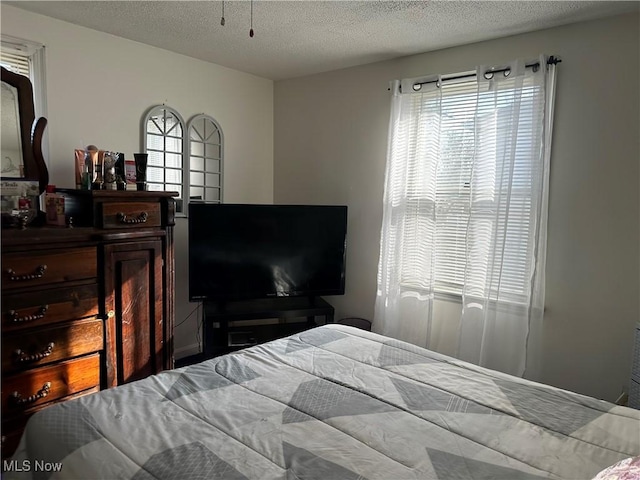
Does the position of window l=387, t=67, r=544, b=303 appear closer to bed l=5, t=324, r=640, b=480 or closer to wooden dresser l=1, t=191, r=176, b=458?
bed l=5, t=324, r=640, b=480

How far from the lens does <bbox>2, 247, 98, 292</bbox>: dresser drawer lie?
2.06m

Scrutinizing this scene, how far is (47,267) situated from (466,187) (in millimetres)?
2515

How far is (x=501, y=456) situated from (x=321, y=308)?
233 cm

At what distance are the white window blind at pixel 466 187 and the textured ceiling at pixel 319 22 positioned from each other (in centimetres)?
39

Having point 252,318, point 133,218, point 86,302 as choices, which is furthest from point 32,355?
point 252,318

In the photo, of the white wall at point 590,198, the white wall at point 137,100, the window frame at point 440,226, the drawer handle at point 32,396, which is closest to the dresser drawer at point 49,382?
the drawer handle at point 32,396

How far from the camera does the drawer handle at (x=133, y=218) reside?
2474 mm

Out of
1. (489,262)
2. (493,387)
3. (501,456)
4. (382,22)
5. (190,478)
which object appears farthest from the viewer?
(489,262)

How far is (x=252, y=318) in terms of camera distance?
3.28 meters

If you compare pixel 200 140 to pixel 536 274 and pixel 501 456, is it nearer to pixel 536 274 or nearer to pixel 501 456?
pixel 536 274

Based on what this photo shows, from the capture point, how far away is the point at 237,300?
331 cm

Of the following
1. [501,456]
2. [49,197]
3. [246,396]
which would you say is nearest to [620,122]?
[501,456]

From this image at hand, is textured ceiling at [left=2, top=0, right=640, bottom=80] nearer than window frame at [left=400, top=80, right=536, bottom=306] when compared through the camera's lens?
Yes

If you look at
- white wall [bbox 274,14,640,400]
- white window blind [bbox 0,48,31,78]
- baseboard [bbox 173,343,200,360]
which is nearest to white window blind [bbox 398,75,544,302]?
white wall [bbox 274,14,640,400]
